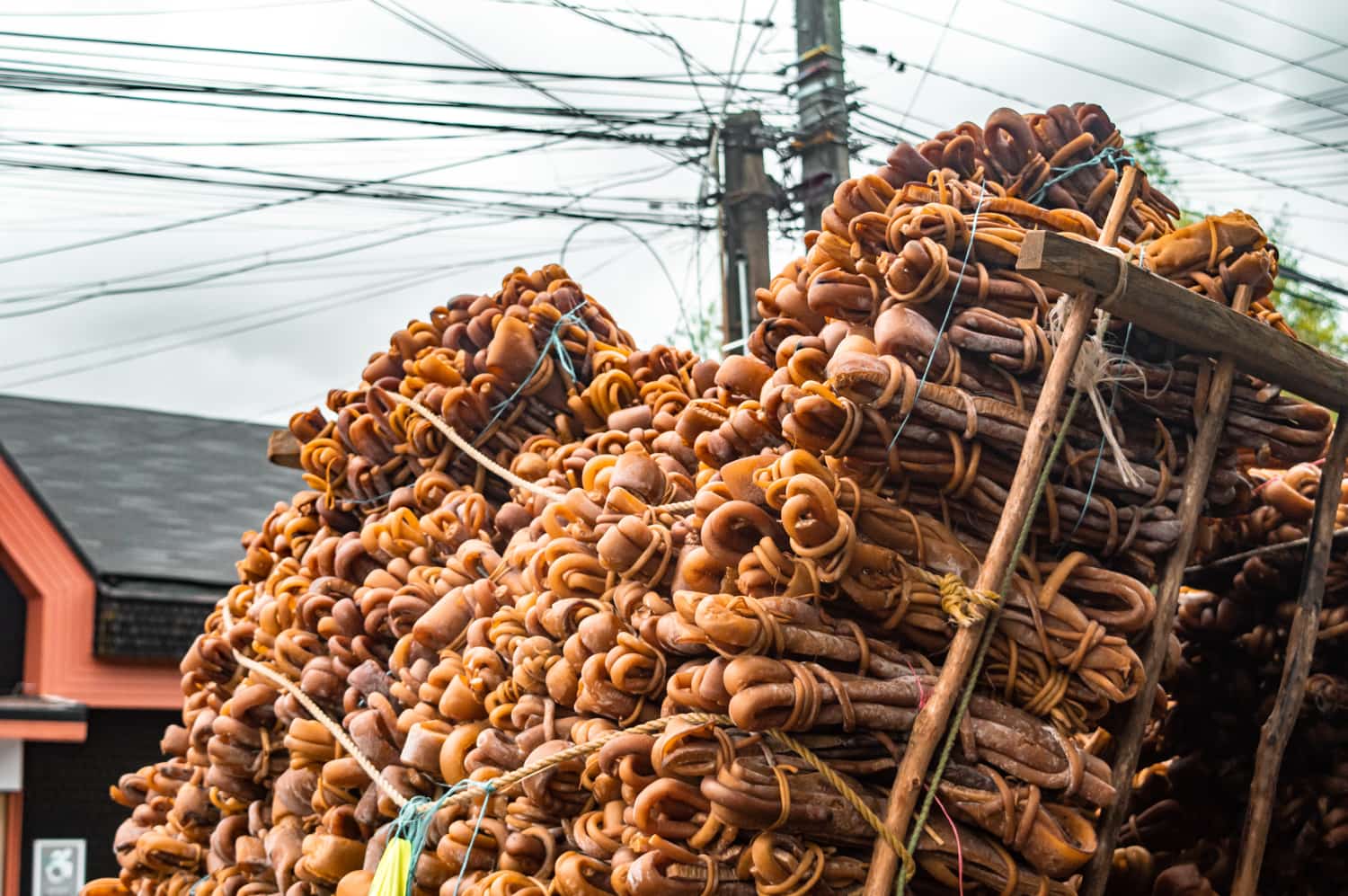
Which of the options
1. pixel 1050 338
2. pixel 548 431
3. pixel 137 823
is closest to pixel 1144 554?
pixel 1050 338

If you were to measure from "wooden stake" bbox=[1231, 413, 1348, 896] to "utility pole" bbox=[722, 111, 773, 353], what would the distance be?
5.78 m

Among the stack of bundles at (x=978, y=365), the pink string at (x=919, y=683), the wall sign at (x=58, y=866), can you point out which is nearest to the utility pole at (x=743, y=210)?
the wall sign at (x=58, y=866)

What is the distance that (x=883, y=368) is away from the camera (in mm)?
2326

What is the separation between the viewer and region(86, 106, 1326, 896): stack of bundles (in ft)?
7.34

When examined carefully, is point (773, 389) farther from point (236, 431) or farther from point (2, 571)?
point (236, 431)

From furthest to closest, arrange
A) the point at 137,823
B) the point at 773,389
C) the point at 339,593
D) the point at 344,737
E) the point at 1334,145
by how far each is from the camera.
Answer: the point at 1334,145, the point at 137,823, the point at 339,593, the point at 344,737, the point at 773,389

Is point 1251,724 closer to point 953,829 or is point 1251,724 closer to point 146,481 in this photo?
point 953,829

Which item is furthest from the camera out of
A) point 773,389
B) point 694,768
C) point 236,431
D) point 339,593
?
point 236,431

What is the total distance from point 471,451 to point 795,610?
1.48 metres

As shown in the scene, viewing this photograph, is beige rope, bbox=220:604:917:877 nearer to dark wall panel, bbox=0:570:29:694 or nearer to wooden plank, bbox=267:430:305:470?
wooden plank, bbox=267:430:305:470

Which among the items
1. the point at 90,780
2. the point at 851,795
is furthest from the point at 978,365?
the point at 90,780

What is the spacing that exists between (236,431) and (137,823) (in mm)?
8527

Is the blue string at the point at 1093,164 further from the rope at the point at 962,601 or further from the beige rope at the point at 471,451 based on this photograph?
the beige rope at the point at 471,451

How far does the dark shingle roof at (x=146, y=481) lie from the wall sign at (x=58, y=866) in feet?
5.34
